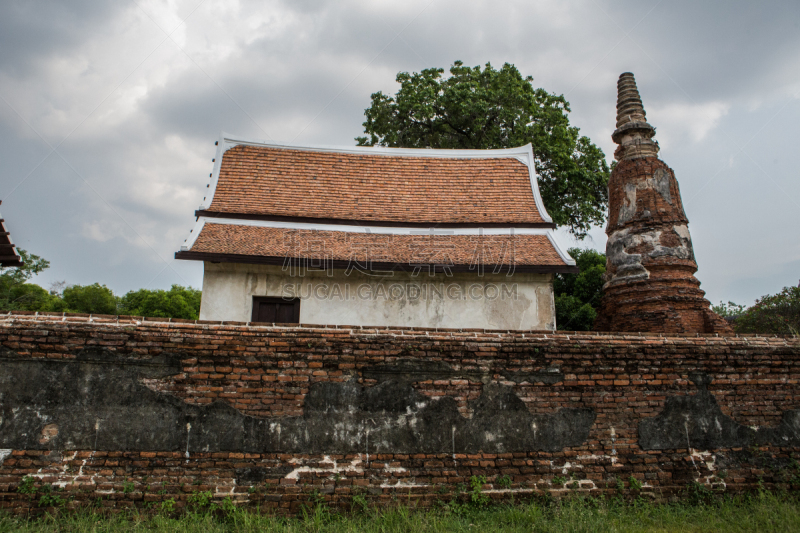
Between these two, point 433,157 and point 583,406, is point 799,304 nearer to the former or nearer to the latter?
point 433,157

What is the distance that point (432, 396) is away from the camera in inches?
203

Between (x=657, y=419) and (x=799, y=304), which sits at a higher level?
(x=799, y=304)

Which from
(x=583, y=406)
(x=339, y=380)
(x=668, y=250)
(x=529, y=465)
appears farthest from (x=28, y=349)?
(x=668, y=250)

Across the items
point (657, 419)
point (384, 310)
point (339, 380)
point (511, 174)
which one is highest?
point (511, 174)

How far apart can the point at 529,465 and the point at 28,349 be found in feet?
15.8

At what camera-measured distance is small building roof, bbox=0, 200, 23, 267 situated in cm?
795

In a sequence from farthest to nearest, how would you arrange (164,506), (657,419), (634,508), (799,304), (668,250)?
1. (799,304)
2. (668,250)
3. (657,419)
4. (634,508)
5. (164,506)

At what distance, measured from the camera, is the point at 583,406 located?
5297 millimetres

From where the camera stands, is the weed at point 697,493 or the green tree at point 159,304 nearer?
the weed at point 697,493

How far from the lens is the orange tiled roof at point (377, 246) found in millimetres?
8938

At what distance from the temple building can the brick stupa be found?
3.39 ft

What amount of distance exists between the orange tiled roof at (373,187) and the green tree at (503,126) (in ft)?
18.7

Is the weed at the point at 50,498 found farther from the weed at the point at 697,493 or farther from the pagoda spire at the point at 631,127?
the pagoda spire at the point at 631,127

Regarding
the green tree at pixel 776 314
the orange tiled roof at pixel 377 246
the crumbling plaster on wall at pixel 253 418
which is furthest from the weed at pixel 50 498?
the green tree at pixel 776 314
